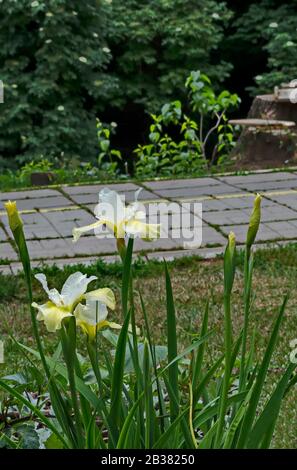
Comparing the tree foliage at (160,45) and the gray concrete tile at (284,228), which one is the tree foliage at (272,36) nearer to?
the tree foliage at (160,45)

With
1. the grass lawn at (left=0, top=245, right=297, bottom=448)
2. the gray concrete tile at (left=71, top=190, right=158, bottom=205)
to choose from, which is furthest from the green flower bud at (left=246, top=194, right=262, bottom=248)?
the gray concrete tile at (left=71, top=190, right=158, bottom=205)

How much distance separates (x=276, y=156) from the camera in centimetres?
737

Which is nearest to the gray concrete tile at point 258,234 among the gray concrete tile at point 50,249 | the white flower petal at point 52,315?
the gray concrete tile at point 50,249

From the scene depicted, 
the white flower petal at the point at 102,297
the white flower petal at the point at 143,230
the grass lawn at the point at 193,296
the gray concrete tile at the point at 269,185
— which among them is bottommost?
the grass lawn at the point at 193,296

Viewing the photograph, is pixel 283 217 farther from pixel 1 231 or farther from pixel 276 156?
pixel 276 156

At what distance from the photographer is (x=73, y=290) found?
152 cm

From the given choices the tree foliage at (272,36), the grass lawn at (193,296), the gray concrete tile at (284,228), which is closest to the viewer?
the grass lawn at (193,296)

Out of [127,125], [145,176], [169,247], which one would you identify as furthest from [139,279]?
[127,125]

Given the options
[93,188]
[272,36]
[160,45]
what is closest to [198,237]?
[93,188]

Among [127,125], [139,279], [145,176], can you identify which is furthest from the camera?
[127,125]

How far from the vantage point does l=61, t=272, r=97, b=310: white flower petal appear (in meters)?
1.51

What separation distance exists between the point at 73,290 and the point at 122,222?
0.47 ft

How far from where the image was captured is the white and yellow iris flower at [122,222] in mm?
1533
